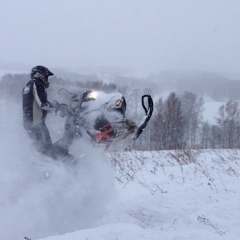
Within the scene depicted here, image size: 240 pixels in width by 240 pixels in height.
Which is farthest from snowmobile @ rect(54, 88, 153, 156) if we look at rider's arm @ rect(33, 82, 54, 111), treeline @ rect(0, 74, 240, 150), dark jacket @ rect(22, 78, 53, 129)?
treeline @ rect(0, 74, 240, 150)

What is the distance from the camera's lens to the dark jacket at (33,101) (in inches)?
220

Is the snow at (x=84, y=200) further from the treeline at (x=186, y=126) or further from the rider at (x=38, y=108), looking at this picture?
the treeline at (x=186, y=126)

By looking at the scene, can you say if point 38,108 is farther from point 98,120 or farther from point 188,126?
point 188,126

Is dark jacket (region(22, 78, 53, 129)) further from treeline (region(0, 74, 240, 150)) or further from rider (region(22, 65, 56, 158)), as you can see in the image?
treeline (region(0, 74, 240, 150))

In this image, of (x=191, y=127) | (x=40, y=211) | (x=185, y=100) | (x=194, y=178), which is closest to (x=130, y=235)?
(x=40, y=211)

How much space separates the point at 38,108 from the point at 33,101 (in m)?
0.13

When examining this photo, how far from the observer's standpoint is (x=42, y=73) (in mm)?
5762

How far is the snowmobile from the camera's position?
5.49m

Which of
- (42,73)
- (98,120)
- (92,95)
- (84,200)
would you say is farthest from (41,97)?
(84,200)

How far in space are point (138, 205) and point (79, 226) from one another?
1118 millimetres

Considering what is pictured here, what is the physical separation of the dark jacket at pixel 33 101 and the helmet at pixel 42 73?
0.22 ft

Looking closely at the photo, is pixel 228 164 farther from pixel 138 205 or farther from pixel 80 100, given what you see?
pixel 80 100

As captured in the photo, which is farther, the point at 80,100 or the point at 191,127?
the point at 191,127

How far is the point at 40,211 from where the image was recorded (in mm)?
5387
